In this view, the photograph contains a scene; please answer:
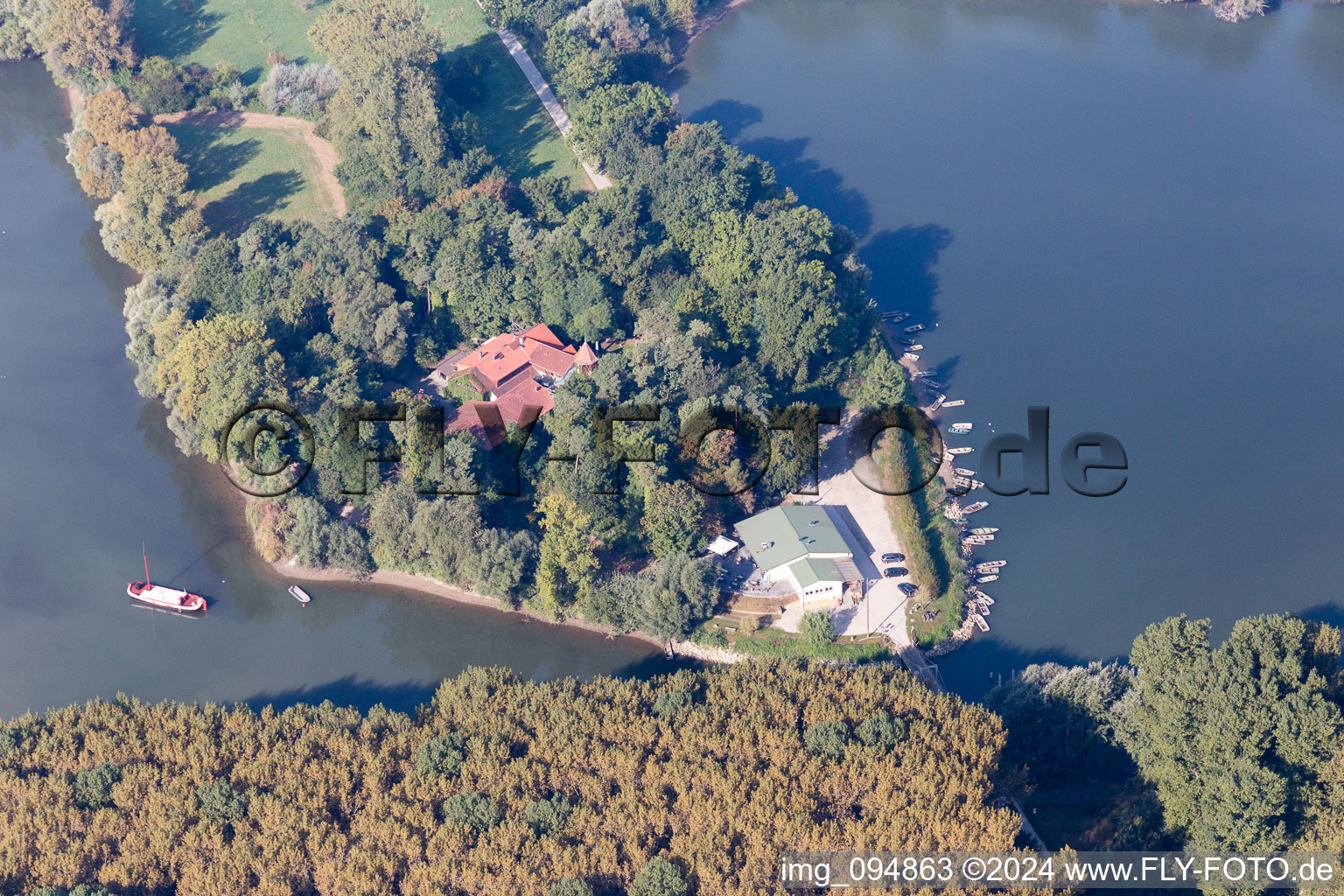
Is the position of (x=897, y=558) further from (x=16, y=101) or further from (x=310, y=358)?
(x=16, y=101)

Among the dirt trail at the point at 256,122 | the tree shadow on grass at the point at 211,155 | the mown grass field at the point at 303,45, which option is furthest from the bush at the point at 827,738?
the tree shadow on grass at the point at 211,155

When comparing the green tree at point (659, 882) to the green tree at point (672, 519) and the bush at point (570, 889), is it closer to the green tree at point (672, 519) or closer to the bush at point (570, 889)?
the bush at point (570, 889)

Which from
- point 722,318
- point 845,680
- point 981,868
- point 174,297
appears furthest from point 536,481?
point 981,868

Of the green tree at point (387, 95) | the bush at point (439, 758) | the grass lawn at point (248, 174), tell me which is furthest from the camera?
the grass lawn at point (248, 174)

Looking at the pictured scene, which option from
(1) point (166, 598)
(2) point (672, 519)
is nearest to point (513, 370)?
(2) point (672, 519)

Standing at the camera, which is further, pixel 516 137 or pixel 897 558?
pixel 516 137
